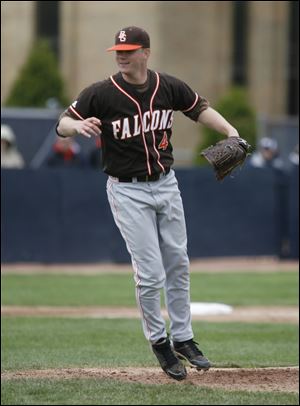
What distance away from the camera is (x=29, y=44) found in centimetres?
3431

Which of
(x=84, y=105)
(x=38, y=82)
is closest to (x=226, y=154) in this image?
(x=84, y=105)

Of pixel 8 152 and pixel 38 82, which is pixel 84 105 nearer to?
pixel 8 152

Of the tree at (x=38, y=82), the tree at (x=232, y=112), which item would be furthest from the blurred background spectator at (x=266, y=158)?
the tree at (x=38, y=82)

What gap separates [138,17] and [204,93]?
12.0 feet

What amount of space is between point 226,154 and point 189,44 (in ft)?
86.3

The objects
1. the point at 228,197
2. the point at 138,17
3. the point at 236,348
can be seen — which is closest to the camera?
the point at 236,348

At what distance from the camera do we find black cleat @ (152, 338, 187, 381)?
6.75m

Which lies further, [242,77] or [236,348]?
[242,77]

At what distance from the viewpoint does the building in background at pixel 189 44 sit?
105 ft

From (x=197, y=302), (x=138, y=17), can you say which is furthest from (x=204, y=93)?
(x=197, y=302)

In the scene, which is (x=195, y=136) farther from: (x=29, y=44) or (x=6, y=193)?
(x=6, y=193)

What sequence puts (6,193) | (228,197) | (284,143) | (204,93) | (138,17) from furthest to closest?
(204,93)
(138,17)
(284,143)
(228,197)
(6,193)

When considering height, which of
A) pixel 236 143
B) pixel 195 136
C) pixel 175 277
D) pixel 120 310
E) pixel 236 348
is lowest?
pixel 195 136

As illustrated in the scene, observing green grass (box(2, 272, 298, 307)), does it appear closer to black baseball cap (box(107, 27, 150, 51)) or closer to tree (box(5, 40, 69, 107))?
black baseball cap (box(107, 27, 150, 51))
